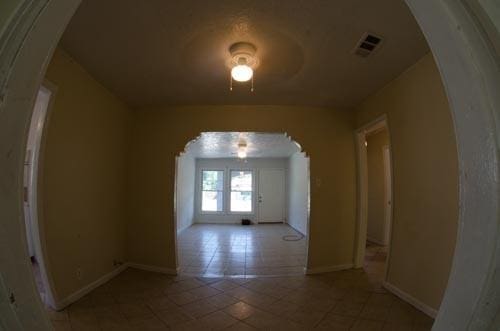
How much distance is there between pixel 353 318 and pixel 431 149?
65.4 inches

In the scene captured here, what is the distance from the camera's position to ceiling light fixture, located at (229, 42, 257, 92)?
1786mm

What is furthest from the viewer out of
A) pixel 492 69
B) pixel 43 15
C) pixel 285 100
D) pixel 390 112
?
pixel 285 100

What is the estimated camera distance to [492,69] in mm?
431

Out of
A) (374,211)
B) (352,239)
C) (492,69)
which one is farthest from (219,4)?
(374,211)

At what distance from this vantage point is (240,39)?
5.67ft

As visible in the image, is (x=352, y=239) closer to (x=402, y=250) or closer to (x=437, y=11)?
(x=402, y=250)

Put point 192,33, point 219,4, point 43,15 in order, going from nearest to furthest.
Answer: point 43,15 < point 219,4 < point 192,33

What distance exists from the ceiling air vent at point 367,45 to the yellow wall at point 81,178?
2544 millimetres

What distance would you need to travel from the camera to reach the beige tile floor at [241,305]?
6.01 feet

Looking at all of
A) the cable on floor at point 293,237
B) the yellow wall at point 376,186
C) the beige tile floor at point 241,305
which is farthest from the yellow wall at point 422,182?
the cable on floor at point 293,237

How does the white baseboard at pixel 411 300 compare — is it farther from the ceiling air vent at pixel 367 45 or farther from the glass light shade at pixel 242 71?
the glass light shade at pixel 242 71

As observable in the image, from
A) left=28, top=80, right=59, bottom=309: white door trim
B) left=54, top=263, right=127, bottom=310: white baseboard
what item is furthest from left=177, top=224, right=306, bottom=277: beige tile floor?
left=28, top=80, right=59, bottom=309: white door trim

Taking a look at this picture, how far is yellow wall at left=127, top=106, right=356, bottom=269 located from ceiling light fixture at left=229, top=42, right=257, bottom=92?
1150 mm

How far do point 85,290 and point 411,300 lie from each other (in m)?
3.28
